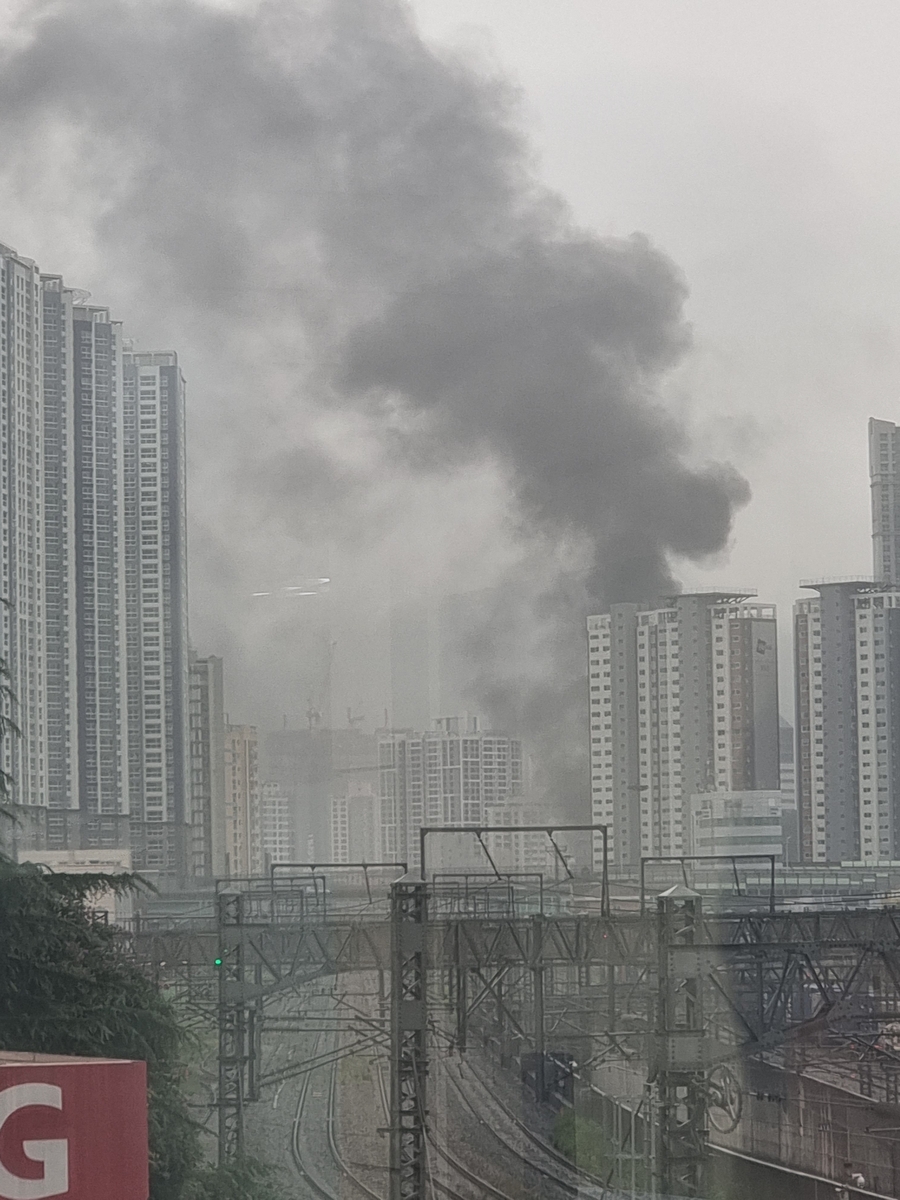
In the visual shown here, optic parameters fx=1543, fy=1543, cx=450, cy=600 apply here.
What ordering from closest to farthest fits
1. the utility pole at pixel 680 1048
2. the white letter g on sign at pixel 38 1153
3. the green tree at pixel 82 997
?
the white letter g on sign at pixel 38 1153 < the utility pole at pixel 680 1048 < the green tree at pixel 82 997

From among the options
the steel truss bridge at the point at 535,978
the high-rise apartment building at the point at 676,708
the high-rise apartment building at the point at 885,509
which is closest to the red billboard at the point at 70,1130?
the steel truss bridge at the point at 535,978

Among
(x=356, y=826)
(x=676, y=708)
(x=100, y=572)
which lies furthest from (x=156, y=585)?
(x=676, y=708)

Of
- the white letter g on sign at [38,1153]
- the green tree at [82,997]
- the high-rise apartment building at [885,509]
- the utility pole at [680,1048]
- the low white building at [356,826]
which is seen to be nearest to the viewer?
the white letter g on sign at [38,1153]

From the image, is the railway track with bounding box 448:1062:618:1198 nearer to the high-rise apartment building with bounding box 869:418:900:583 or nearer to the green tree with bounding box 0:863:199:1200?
the green tree with bounding box 0:863:199:1200

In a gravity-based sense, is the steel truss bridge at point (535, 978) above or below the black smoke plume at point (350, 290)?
below

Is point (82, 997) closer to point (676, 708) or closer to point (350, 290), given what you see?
point (676, 708)

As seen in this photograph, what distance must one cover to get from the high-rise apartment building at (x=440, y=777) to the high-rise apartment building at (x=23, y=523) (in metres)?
1.38

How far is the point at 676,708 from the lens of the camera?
6168 mm

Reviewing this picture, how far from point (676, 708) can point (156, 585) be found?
2.15 m

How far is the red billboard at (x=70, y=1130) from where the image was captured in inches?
182

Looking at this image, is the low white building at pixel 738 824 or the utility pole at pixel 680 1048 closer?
the utility pole at pixel 680 1048

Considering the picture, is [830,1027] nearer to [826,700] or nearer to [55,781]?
[826,700]

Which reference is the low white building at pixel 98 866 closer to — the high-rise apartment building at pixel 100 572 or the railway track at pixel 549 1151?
the high-rise apartment building at pixel 100 572

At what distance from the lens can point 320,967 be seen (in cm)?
605
